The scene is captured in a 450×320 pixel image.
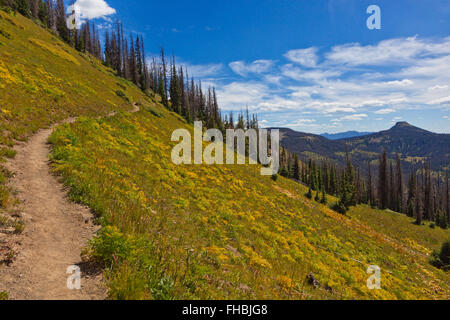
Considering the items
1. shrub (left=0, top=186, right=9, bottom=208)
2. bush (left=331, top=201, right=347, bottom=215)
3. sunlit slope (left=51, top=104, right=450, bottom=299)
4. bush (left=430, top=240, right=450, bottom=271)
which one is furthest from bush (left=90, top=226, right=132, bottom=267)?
bush (left=331, top=201, right=347, bottom=215)

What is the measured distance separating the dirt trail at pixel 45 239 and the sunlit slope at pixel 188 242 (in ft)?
1.44

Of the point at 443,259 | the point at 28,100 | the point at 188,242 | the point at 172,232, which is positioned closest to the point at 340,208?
the point at 443,259

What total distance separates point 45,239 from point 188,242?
4.36m

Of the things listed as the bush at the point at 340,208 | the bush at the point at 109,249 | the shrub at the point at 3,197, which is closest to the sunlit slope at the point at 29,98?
the shrub at the point at 3,197

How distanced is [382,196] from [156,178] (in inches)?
3275

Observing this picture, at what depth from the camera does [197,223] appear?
1038 centimetres

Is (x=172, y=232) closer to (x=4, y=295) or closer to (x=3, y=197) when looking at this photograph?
(x=4, y=295)

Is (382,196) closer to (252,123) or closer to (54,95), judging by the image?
(252,123)

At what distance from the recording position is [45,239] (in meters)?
5.66

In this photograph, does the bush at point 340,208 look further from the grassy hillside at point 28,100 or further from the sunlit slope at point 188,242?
the grassy hillside at point 28,100

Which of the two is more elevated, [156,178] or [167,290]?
[156,178]

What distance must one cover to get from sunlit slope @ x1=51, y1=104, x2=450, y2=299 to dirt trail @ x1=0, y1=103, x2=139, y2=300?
0.44 m

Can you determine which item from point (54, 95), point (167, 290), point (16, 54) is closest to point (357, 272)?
point (167, 290)

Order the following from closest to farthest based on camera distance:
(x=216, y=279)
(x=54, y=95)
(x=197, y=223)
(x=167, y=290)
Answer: (x=167, y=290) < (x=216, y=279) < (x=197, y=223) < (x=54, y=95)
